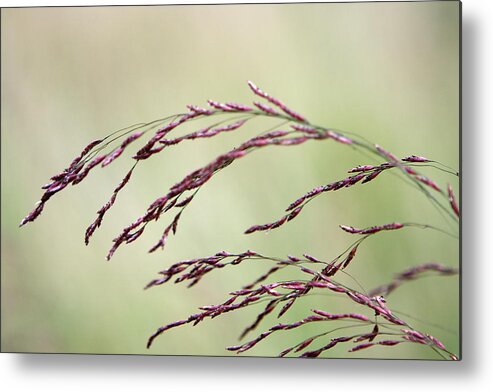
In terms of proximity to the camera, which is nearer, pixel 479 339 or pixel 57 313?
pixel 479 339

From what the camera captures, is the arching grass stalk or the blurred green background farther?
the blurred green background

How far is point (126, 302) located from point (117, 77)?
22.9 inches

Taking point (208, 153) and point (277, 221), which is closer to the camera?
point (277, 221)

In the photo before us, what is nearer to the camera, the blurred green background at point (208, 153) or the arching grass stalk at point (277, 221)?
the arching grass stalk at point (277, 221)

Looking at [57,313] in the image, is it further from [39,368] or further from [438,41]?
[438,41]

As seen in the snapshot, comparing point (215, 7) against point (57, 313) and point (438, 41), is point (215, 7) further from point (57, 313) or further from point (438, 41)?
point (57, 313)

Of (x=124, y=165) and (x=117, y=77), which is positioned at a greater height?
(x=117, y=77)

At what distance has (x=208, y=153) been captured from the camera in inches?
69.5

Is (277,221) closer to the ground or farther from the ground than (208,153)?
closer to the ground

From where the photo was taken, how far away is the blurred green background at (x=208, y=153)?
167cm

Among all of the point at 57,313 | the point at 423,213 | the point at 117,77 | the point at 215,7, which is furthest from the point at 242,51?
the point at 57,313

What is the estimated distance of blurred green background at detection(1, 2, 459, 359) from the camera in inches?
65.7

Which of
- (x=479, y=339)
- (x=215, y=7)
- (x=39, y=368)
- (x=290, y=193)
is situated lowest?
(x=39, y=368)

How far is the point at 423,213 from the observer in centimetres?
166
